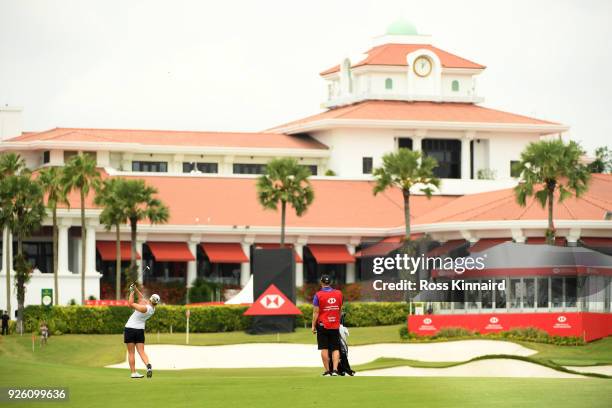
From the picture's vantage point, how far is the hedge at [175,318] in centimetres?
6944

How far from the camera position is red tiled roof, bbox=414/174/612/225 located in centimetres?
7419

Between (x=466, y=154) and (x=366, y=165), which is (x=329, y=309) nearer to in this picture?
(x=366, y=165)

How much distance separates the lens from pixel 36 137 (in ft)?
300

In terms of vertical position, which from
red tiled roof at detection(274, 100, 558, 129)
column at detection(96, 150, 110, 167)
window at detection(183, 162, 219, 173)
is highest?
red tiled roof at detection(274, 100, 558, 129)

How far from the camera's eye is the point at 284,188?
260 ft

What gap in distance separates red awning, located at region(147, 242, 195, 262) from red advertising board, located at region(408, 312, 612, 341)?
24.7 meters

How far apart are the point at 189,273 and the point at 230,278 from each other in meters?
2.44

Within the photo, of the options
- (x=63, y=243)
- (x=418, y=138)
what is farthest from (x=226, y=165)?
(x=63, y=243)

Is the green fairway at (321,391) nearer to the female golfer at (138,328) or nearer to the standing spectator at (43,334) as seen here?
the female golfer at (138,328)

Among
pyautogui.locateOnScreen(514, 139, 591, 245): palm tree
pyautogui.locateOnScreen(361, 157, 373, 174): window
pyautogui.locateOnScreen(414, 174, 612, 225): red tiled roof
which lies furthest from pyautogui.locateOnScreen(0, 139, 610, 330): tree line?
pyautogui.locateOnScreen(361, 157, 373, 174): window

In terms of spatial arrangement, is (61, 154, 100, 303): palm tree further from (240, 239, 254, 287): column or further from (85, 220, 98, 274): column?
(240, 239, 254, 287): column

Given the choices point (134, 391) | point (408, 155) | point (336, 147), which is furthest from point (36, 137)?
point (134, 391)

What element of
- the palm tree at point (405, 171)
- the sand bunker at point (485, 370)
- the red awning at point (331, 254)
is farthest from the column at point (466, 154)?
the sand bunker at point (485, 370)

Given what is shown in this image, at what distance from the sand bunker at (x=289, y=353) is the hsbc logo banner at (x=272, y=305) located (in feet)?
25.5
